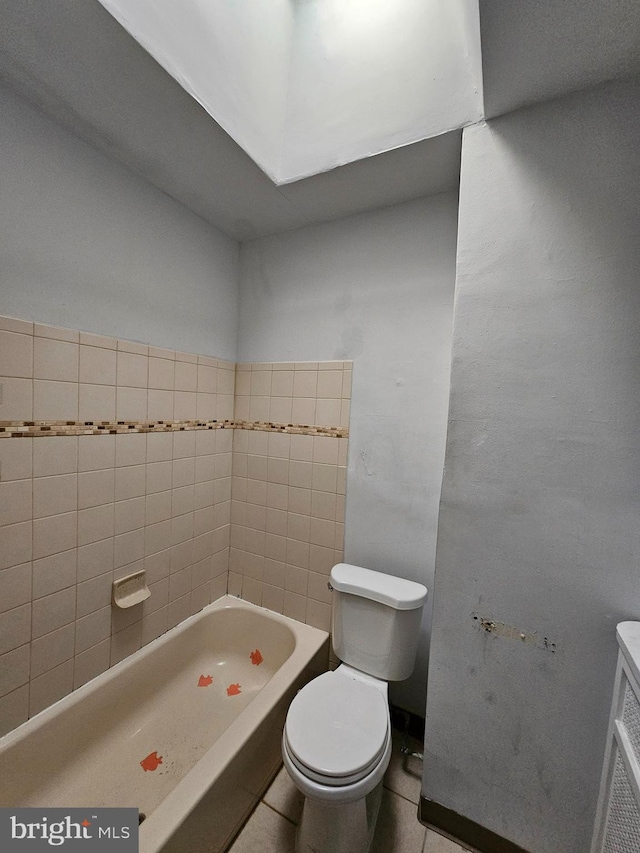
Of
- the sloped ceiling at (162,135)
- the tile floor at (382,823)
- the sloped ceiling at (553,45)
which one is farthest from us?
the tile floor at (382,823)

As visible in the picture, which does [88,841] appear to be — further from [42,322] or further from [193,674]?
[42,322]

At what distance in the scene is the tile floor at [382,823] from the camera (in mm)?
1115

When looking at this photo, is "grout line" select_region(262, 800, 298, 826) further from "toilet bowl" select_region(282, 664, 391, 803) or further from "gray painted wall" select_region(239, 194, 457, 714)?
"gray painted wall" select_region(239, 194, 457, 714)

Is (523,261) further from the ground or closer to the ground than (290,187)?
closer to the ground

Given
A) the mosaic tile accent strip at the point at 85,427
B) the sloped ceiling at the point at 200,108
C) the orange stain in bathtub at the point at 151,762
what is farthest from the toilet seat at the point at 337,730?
the sloped ceiling at the point at 200,108

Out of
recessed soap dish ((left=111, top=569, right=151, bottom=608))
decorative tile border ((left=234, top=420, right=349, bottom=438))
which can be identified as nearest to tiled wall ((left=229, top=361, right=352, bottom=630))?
decorative tile border ((left=234, top=420, right=349, bottom=438))

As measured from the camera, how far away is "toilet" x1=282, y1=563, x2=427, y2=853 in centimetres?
97

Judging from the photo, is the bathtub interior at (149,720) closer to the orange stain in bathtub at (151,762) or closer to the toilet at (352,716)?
the orange stain in bathtub at (151,762)

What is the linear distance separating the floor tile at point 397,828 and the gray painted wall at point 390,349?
32 cm

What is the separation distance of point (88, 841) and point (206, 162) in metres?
2.21

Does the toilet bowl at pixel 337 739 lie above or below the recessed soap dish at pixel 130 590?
below

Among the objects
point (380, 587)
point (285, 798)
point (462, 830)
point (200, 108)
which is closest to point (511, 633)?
point (380, 587)

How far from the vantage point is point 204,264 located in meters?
1.74

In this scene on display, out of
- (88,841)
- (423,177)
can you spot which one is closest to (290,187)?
(423,177)
